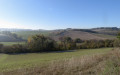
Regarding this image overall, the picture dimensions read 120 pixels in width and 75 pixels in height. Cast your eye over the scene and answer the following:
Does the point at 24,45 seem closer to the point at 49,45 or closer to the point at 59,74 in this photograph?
the point at 49,45

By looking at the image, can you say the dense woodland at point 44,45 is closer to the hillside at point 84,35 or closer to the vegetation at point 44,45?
the vegetation at point 44,45

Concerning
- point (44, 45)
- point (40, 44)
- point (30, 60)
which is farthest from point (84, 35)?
point (30, 60)

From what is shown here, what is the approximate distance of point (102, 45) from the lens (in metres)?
45.4

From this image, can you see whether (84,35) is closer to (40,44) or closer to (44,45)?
(44,45)

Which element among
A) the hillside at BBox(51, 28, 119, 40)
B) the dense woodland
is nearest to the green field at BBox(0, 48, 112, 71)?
the dense woodland

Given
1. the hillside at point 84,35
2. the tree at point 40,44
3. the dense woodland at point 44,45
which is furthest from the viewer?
the hillside at point 84,35

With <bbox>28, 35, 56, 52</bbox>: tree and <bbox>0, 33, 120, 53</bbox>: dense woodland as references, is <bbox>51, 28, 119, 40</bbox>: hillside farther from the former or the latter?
<bbox>28, 35, 56, 52</bbox>: tree

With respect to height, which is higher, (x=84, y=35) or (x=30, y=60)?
(x=84, y=35)

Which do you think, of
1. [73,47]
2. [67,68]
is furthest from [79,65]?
[73,47]

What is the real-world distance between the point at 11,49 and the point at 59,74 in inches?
1464

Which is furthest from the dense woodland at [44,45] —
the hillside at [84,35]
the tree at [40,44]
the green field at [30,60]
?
the green field at [30,60]

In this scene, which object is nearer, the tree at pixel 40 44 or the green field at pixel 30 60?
the green field at pixel 30 60

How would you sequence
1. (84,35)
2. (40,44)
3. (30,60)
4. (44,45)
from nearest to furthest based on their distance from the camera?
(30,60) → (40,44) → (44,45) → (84,35)

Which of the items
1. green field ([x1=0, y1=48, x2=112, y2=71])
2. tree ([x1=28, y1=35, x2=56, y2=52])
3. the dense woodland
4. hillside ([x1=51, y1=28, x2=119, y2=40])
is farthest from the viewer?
hillside ([x1=51, y1=28, x2=119, y2=40])
